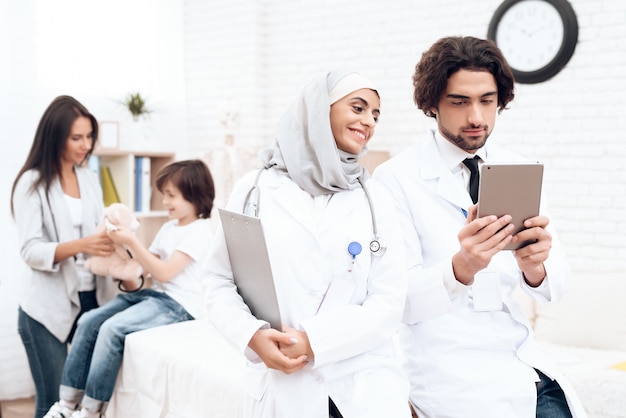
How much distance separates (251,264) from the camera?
5.64 feet

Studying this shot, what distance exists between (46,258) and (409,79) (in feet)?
8.78

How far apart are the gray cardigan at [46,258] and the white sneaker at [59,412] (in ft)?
1.08

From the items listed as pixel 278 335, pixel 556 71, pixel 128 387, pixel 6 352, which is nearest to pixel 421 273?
pixel 278 335

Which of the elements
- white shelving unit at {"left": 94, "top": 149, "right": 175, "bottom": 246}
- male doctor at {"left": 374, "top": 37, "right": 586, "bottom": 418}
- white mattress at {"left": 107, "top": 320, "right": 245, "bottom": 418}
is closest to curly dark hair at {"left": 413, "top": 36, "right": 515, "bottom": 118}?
male doctor at {"left": 374, "top": 37, "right": 586, "bottom": 418}

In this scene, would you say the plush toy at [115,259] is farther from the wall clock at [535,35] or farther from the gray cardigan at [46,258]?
the wall clock at [535,35]

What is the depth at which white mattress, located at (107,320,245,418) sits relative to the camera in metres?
2.57

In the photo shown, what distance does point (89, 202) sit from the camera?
3240mm

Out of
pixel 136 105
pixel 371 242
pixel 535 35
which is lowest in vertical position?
pixel 371 242

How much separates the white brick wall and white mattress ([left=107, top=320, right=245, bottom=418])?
2236mm

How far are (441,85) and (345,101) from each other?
0.97 ft

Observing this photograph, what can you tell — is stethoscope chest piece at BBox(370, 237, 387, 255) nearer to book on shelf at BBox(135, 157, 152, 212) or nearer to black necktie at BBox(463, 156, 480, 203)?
black necktie at BBox(463, 156, 480, 203)

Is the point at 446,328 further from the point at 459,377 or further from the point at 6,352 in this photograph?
the point at 6,352

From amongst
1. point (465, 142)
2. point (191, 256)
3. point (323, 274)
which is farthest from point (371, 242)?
point (191, 256)

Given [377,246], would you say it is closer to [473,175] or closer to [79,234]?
[473,175]
